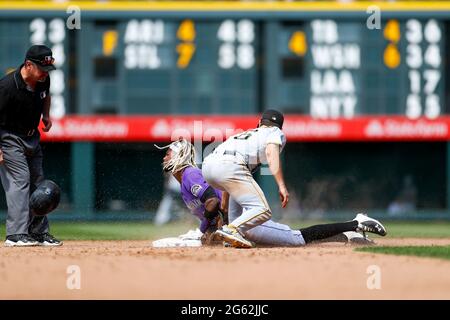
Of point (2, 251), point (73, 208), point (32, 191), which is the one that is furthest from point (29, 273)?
point (73, 208)

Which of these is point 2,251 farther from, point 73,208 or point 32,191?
point 73,208

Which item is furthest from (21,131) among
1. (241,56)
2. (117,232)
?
(241,56)

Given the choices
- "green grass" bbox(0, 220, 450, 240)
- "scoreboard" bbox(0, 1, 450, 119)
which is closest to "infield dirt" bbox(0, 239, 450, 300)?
"green grass" bbox(0, 220, 450, 240)

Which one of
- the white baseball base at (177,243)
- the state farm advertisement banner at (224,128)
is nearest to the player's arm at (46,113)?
the white baseball base at (177,243)

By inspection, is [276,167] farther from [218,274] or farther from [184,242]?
[218,274]

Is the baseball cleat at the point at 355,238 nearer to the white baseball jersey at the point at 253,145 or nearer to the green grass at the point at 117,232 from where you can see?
the white baseball jersey at the point at 253,145
